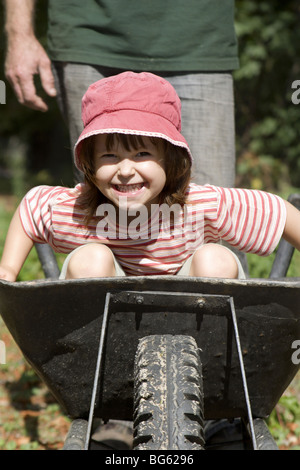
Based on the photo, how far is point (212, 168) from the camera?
8.43ft

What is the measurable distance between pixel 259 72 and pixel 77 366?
20.2 feet

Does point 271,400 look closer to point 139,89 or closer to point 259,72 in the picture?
point 139,89

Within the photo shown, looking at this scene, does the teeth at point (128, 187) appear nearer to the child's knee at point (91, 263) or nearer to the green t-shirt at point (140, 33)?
the child's knee at point (91, 263)

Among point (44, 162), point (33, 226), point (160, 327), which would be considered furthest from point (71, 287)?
point (44, 162)

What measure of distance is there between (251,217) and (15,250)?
0.82 m

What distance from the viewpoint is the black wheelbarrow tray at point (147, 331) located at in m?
1.53

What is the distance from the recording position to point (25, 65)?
2.45 metres

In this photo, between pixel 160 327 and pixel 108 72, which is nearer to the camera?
pixel 160 327

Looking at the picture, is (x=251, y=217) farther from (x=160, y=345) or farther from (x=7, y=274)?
(x=7, y=274)

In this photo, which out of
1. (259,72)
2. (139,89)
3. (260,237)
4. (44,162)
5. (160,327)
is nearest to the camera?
(160,327)

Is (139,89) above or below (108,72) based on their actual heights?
below

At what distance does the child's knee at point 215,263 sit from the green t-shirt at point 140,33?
941 mm

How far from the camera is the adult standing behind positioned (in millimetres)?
2418

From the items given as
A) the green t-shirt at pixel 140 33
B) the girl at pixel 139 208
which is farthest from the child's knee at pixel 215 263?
the green t-shirt at pixel 140 33
